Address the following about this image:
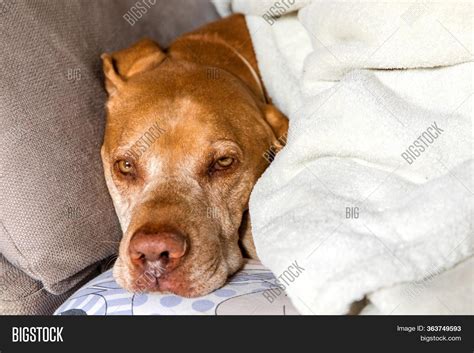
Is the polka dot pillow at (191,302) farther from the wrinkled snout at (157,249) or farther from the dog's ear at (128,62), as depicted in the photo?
the dog's ear at (128,62)

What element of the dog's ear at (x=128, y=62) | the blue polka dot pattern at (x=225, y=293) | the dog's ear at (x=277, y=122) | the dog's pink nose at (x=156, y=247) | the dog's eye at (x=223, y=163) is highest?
the dog's ear at (x=128, y=62)

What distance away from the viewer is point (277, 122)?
238 centimetres

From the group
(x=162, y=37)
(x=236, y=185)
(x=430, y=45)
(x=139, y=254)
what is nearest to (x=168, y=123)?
(x=236, y=185)

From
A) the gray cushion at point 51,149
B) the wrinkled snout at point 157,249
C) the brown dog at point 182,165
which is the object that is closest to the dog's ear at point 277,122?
the brown dog at point 182,165

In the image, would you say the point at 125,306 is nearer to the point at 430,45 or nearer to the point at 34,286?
the point at 34,286

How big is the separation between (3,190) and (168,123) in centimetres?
58

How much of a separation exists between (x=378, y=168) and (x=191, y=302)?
26.2 inches

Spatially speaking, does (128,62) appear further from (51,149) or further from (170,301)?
(170,301)

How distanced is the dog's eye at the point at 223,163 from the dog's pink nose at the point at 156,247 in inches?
15.6

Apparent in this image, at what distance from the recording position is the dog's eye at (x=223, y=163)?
2092 mm

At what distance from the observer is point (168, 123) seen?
2.04 meters
